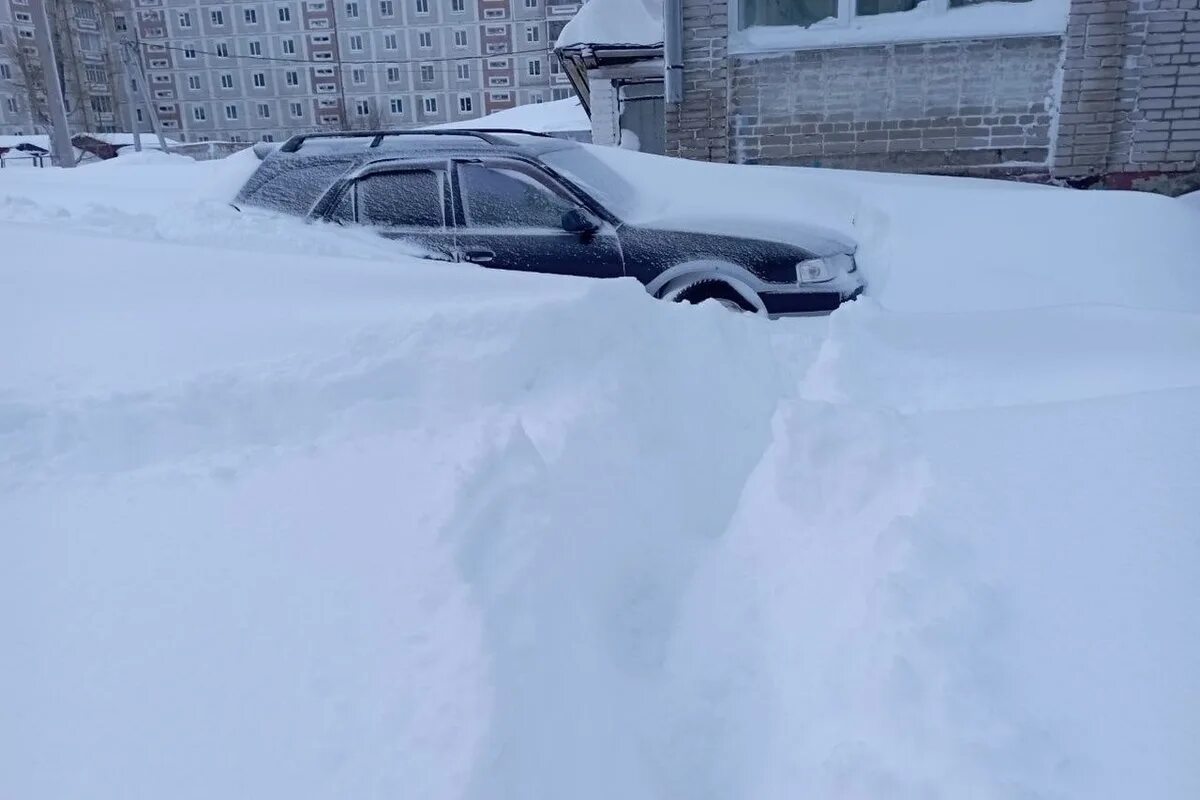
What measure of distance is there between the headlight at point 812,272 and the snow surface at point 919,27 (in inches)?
184

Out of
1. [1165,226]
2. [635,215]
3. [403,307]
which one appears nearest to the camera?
[403,307]

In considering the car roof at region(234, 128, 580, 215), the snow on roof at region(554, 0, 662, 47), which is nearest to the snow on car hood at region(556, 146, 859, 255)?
the car roof at region(234, 128, 580, 215)

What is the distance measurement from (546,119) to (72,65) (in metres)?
45.4

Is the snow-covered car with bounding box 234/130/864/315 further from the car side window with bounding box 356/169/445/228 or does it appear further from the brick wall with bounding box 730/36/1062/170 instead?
the brick wall with bounding box 730/36/1062/170

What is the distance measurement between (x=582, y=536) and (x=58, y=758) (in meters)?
1.27

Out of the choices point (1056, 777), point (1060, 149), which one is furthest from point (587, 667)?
point (1060, 149)

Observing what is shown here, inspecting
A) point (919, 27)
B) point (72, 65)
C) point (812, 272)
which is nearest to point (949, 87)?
point (919, 27)

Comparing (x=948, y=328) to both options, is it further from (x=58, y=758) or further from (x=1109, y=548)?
(x=58, y=758)

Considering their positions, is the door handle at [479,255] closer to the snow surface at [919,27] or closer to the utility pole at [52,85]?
the snow surface at [919,27]

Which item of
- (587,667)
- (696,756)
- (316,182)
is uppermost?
(316,182)

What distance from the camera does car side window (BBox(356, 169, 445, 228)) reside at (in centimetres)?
525

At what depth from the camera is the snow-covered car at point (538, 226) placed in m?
5.06

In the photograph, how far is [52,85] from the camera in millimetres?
14008

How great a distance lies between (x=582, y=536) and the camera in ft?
7.47
